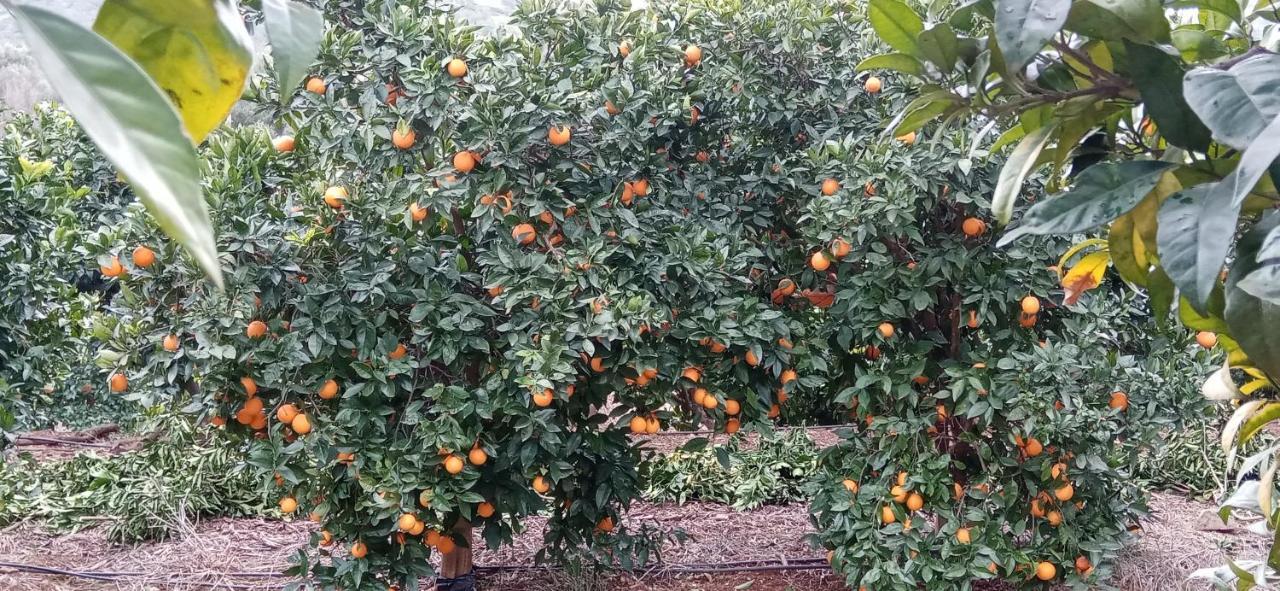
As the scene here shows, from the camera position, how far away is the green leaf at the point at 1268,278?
49 cm

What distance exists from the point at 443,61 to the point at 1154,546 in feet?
12.6

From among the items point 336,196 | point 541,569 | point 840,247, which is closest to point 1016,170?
point 840,247

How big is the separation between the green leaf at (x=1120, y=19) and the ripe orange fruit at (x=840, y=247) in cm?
210

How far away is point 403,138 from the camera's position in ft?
8.39

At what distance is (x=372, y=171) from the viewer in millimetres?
2674

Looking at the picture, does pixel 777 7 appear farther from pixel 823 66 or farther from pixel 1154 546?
pixel 1154 546

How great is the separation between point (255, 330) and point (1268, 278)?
2.50m

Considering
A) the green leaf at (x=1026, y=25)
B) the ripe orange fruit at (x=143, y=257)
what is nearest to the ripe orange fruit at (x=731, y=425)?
Result: the ripe orange fruit at (x=143, y=257)

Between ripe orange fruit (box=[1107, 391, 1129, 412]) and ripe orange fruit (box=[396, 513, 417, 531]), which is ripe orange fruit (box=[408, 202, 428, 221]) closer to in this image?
ripe orange fruit (box=[396, 513, 417, 531])

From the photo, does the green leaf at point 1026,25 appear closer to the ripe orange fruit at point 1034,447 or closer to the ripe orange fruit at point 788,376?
the ripe orange fruit at point 788,376

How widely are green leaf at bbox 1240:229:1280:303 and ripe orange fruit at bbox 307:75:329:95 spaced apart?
2.53 meters

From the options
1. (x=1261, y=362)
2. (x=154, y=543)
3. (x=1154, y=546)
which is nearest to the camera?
(x=1261, y=362)

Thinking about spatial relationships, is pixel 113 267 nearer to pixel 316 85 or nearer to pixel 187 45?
pixel 316 85

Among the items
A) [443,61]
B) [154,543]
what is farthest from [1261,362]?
[154,543]
